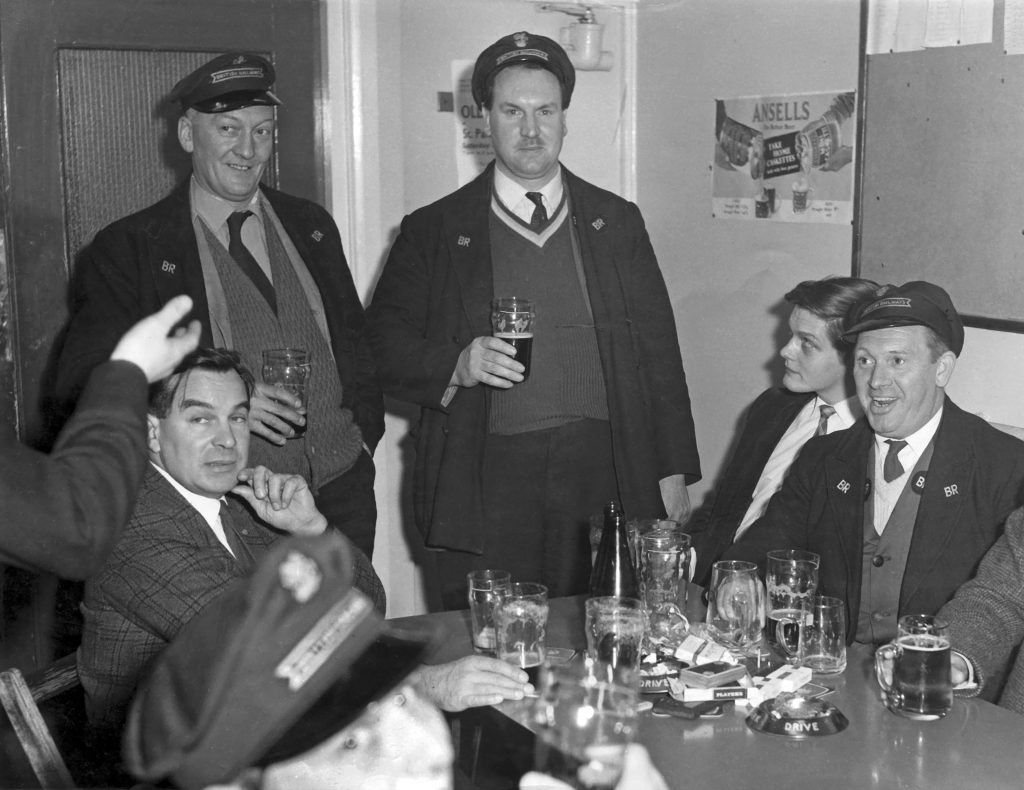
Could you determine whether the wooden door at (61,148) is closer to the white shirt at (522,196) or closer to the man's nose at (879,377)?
the white shirt at (522,196)

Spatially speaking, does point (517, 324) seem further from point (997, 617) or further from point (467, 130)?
point (467, 130)

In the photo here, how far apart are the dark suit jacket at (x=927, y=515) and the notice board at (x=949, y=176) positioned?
0.61 metres

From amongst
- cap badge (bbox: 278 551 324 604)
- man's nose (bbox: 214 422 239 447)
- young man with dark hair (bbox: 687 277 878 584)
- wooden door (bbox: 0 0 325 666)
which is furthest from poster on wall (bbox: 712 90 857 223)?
cap badge (bbox: 278 551 324 604)

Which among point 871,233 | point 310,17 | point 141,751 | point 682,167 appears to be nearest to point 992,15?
point 871,233

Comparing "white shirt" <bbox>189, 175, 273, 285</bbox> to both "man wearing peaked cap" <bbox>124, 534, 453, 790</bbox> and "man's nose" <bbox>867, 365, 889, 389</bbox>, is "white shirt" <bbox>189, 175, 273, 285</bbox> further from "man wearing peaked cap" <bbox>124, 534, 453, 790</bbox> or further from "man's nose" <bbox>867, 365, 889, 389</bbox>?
"man wearing peaked cap" <bbox>124, 534, 453, 790</bbox>

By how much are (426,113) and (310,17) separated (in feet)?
1.54

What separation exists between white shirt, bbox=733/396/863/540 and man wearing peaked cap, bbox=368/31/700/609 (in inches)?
8.5

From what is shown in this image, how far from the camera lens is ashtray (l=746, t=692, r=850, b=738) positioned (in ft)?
5.68

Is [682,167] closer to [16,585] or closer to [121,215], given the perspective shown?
[121,215]

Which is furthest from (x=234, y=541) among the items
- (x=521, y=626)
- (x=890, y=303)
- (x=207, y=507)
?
(x=890, y=303)

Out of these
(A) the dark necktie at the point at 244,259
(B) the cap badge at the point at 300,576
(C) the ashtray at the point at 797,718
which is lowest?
(C) the ashtray at the point at 797,718

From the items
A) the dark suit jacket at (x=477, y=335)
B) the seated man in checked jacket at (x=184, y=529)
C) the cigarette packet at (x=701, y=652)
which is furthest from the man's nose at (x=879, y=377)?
the seated man in checked jacket at (x=184, y=529)

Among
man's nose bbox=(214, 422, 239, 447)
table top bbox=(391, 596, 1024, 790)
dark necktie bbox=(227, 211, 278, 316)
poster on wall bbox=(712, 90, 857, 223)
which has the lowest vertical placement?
table top bbox=(391, 596, 1024, 790)

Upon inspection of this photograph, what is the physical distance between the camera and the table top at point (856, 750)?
5.23ft
